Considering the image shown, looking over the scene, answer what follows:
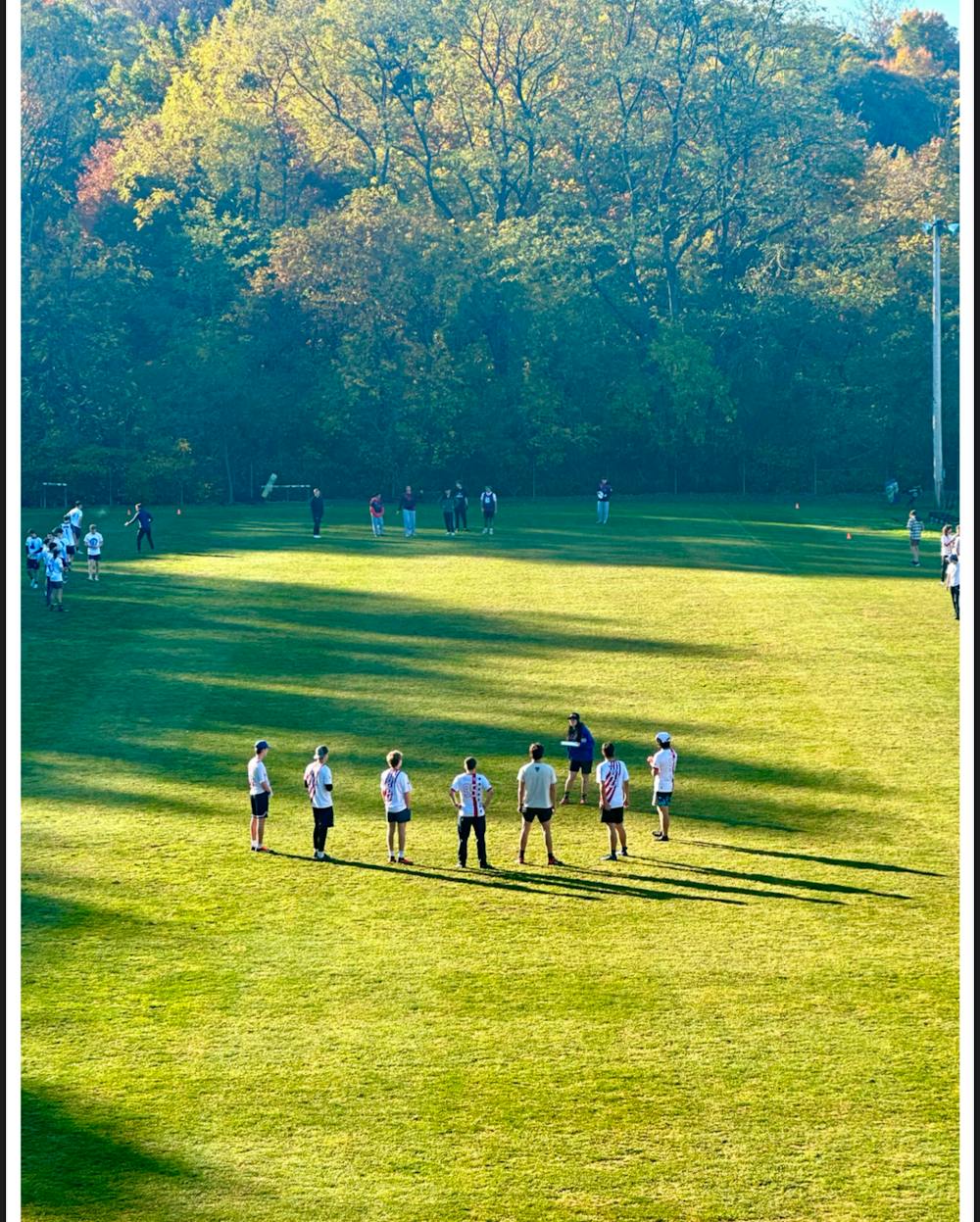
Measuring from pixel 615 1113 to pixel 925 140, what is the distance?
284 feet

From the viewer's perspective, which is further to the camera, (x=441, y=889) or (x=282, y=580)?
(x=282, y=580)

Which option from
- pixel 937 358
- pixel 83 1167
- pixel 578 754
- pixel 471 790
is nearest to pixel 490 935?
pixel 471 790

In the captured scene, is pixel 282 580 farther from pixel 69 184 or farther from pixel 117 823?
pixel 69 184

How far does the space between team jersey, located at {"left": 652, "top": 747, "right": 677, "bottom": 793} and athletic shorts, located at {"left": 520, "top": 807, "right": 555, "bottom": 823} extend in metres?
1.75

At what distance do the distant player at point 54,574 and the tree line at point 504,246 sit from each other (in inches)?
1145

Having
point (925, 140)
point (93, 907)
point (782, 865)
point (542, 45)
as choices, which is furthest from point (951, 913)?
point (925, 140)

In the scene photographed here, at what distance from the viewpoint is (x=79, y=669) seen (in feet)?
103

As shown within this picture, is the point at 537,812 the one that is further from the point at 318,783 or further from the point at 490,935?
the point at 318,783

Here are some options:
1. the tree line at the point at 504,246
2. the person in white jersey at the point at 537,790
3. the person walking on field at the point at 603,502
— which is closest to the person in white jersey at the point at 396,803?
the person in white jersey at the point at 537,790

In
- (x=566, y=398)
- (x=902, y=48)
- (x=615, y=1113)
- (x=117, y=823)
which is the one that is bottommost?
(x=615, y=1113)

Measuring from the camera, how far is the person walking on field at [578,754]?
Result: 22.0m

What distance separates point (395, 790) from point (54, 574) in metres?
20.3

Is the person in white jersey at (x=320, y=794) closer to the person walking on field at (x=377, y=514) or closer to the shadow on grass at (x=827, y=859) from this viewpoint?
the shadow on grass at (x=827, y=859)

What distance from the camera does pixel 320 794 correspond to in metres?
19.4
